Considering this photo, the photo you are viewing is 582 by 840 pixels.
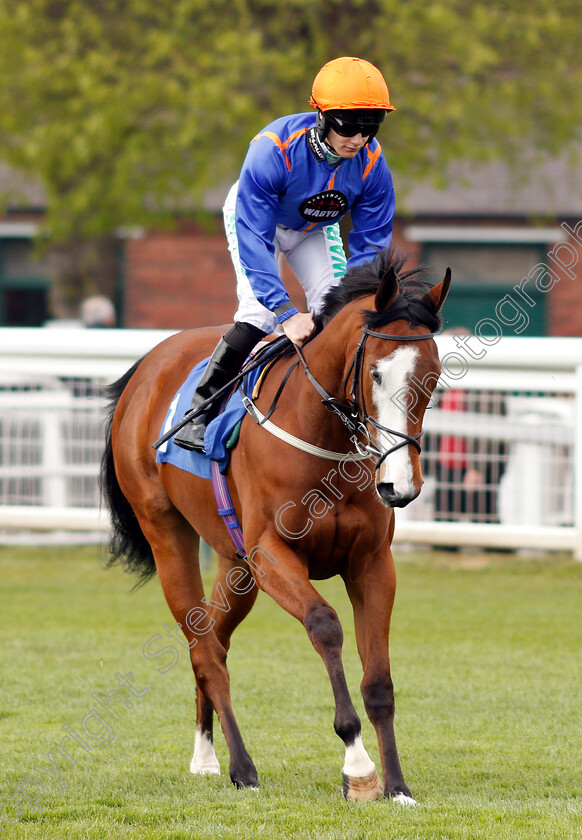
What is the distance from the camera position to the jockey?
150 inches

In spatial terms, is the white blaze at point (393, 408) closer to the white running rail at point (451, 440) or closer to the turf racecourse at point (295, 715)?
Answer: the turf racecourse at point (295, 715)

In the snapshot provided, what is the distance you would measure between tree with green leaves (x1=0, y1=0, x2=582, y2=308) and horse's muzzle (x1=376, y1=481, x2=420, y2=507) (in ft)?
30.4

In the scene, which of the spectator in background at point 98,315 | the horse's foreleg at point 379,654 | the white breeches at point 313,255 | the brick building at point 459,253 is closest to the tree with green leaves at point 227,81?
the spectator in background at point 98,315

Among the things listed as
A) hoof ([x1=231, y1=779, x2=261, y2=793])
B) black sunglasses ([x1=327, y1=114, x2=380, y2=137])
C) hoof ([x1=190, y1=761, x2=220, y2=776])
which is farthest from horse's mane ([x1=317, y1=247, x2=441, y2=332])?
hoof ([x1=190, y1=761, x2=220, y2=776])

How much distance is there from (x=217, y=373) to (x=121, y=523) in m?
1.24

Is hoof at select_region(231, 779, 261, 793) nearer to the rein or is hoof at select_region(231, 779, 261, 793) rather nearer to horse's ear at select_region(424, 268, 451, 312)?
the rein

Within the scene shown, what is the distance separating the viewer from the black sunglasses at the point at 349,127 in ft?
12.4

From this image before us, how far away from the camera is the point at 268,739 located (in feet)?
15.1

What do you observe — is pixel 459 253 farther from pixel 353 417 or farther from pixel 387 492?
pixel 387 492

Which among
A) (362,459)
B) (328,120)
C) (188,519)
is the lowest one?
(188,519)

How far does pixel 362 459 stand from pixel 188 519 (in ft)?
3.41

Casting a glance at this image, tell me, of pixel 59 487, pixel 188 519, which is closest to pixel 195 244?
pixel 59 487

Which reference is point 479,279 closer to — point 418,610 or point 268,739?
point 418,610

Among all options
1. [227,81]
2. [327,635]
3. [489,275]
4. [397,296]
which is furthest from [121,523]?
[489,275]
